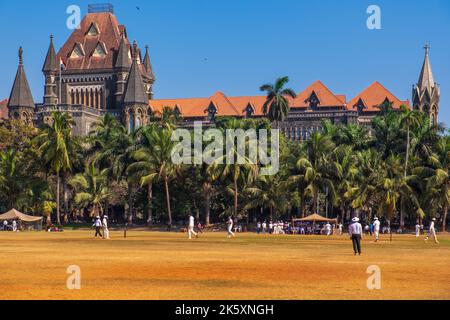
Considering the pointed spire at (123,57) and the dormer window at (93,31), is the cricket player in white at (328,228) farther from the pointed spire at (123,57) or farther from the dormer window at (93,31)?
the dormer window at (93,31)

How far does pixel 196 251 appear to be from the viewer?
37062 mm

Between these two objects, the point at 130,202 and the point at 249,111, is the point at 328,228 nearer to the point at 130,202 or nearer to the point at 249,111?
the point at 130,202

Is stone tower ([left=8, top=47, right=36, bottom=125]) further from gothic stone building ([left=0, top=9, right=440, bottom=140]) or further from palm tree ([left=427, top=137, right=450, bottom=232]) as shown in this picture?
palm tree ([left=427, top=137, right=450, bottom=232])

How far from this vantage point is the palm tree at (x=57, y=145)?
82625mm

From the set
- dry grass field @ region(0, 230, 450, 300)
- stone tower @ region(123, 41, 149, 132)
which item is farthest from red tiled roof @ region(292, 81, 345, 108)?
dry grass field @ region(0, 230, 450, 300)

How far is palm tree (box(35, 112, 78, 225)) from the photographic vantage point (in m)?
82.6

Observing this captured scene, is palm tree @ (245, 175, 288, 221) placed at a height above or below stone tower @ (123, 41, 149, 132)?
below

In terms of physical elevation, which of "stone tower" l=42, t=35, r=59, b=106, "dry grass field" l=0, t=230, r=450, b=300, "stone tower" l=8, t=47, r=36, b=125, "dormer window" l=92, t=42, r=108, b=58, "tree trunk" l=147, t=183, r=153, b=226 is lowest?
"dry grass field" l=0, t=230, r=450, b=300

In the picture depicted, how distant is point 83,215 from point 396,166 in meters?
46.7

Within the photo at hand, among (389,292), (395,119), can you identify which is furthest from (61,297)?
(395,119)

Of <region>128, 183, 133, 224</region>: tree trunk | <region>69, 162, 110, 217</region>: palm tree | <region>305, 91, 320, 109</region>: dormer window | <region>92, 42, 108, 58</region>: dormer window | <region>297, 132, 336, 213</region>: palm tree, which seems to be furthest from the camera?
<region>92, 42, 108, 58</region>: dormer window

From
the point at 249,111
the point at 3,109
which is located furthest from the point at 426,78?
the point at 3,109

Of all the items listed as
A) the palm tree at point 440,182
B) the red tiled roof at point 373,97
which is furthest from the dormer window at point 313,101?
the palm tree at point 440,182

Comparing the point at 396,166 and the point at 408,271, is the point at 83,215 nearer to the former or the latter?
the point at 396,166
